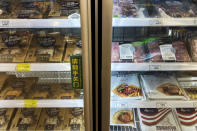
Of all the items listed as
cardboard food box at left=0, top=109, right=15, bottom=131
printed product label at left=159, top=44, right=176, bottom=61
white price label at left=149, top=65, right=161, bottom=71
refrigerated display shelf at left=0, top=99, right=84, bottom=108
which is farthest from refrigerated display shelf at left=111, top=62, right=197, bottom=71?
cardboard food box at left=0, top=109, right=15, bottom=131

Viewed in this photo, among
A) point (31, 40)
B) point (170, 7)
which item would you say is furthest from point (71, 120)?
point (170, 7)

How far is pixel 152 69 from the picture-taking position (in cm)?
118

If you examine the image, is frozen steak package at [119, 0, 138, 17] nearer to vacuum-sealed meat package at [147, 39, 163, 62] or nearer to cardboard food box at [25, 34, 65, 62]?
vacuum-sealed meat package at [147, 39, 163, 62]

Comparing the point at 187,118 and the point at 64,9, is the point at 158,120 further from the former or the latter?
the point at 64,9

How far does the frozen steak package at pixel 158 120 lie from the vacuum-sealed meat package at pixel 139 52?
1.28ft

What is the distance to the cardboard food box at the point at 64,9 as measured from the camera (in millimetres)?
1279

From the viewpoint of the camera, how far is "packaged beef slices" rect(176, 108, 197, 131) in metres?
1.44

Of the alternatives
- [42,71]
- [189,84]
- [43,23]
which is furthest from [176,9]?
[42,71]

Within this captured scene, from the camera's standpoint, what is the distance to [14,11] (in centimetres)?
134

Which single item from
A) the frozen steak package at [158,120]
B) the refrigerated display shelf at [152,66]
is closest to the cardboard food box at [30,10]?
the refrigerated display shelf at [152,66]

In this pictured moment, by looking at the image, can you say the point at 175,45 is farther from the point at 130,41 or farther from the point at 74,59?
the point at 74,59

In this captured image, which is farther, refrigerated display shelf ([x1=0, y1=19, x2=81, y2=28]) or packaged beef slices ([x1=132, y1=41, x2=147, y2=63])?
packaged beef slices ([x1=132, y1=41, x2=147, y2=63])

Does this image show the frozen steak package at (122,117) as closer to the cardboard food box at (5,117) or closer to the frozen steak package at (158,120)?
the frozen steak package at (158,120)

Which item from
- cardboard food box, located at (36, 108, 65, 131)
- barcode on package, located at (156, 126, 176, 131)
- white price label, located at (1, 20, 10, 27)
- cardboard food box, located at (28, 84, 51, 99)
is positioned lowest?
barcode on package, located at (156, 126, 176, 131)
